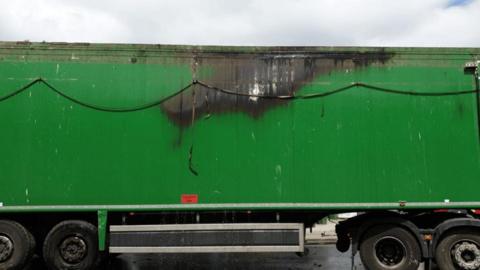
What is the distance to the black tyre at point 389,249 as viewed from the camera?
6.85 m

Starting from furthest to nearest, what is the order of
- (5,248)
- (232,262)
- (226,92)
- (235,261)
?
(235,261), (232,262), (226,92), (5,248)

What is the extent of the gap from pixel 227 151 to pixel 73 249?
270cm

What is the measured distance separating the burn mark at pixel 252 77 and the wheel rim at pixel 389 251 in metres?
2.60

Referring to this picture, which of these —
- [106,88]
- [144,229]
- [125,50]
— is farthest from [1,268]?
[125,50]

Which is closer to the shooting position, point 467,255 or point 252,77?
point 467,255

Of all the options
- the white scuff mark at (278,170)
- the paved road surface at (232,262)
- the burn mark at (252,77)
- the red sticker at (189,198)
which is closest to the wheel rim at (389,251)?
the paved road surface at (232,262)

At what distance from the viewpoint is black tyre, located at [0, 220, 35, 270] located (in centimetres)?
673

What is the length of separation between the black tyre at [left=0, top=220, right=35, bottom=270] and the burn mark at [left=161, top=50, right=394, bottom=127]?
109 inches

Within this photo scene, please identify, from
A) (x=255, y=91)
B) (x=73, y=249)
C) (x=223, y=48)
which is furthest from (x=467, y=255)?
(x=73, y=249)

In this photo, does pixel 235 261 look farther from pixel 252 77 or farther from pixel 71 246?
pixel 252 77

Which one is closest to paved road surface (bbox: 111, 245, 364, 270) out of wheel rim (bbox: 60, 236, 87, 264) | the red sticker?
Result: wheel rim (bbox: 60, 236, 87, 264)

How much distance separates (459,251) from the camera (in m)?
6.81

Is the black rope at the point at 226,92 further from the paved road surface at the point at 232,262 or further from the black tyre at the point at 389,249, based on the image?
the paved road surface at the point at 232,262

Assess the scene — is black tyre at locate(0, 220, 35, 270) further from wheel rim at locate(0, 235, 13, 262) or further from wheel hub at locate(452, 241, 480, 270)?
wheel hub at locate(452, 241, 480, 270)
